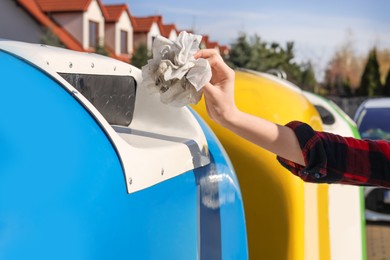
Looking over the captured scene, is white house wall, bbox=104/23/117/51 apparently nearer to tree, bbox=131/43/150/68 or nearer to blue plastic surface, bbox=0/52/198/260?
Answer: tree, bbox=131/43/150/68

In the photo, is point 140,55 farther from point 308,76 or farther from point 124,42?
point 308,76

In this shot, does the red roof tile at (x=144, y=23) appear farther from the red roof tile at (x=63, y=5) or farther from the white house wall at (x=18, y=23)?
the white house wall at (x=18, y=23)

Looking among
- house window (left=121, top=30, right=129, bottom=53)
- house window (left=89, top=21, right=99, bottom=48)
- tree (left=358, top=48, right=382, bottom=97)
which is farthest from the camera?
tree (left=358, top=48, right=382, bottom=97)

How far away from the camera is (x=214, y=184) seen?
158 cm

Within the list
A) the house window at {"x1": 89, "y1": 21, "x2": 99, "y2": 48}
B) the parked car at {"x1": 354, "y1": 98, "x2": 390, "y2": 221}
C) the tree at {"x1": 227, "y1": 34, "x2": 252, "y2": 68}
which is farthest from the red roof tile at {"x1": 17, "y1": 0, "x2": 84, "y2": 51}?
the parked car at {"x1": 354, "y1": 98, "x2": 390, "y2": 221}

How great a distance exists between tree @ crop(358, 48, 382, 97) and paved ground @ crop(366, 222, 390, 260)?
95.0 feet

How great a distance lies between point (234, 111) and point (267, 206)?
807 mm

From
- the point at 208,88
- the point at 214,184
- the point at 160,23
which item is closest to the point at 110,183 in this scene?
the point at 208,88

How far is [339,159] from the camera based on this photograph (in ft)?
5.08

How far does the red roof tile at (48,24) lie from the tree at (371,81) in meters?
20.3

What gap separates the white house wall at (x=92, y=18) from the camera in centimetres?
1991

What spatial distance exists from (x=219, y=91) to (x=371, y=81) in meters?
34.5

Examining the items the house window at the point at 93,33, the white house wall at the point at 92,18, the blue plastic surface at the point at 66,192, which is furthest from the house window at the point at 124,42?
the blue plastic surface at the point at 66,192

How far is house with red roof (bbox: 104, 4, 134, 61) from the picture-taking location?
877 inches
